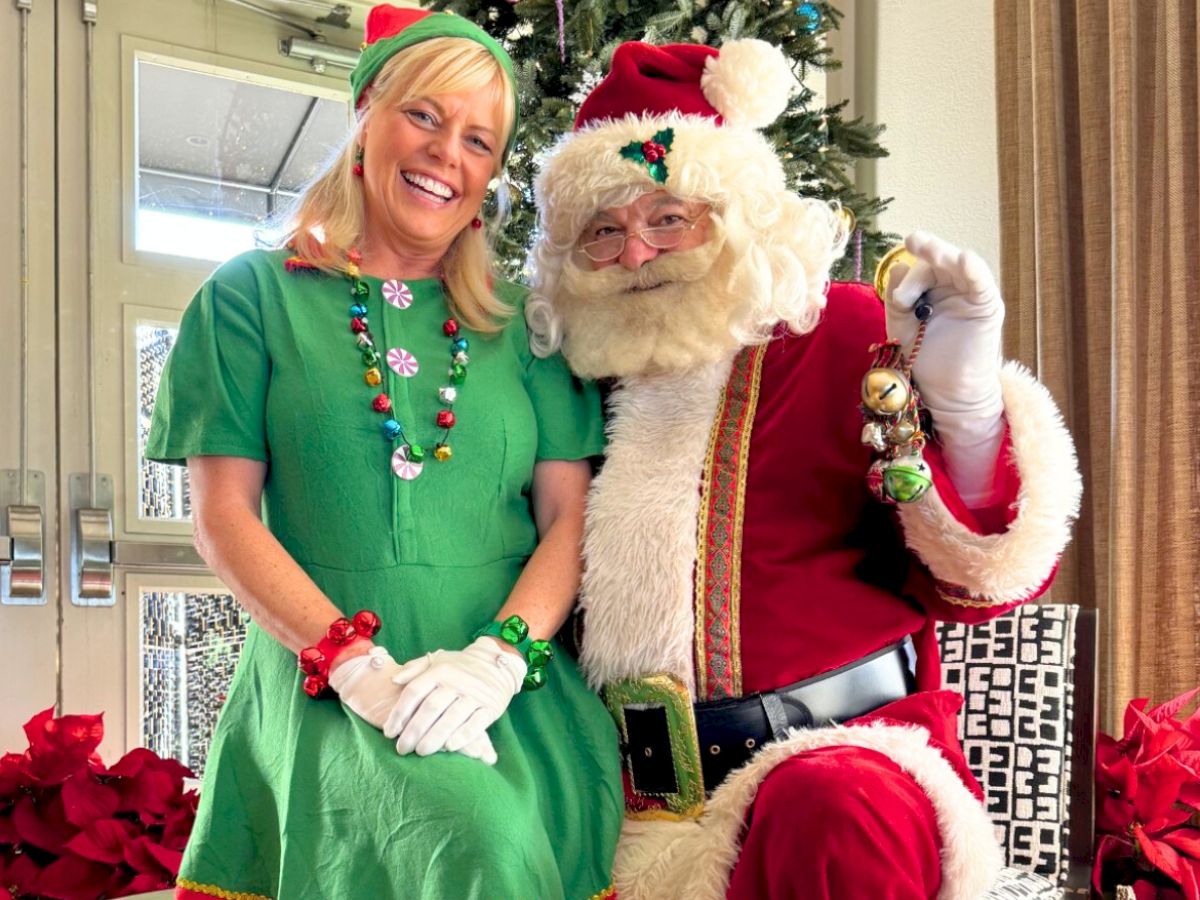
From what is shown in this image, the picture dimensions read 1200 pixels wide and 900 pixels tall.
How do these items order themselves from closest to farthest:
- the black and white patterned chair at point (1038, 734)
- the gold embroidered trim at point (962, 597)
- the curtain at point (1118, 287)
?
Result: the gold embroidered trim at point (962, 597) < the black and white patterned chair at point (1038, 734) < the curtain at point (1118, 287)

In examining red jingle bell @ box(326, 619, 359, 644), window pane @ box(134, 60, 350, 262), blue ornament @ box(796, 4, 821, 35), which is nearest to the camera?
red jingle bell @ box(326, 619, 359, 644)

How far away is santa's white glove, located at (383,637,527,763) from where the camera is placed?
1394 mm

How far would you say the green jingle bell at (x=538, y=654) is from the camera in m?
1.54

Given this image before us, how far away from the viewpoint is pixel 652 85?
74.4 inches

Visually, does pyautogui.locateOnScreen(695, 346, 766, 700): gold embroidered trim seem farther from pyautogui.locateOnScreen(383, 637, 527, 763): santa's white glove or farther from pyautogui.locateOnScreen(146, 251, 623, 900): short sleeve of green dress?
pyautogui.locateOnScreen(383, 637, 527, 763): santa's white glove

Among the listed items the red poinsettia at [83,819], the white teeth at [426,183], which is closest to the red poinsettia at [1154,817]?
the white teeth at [426,183]

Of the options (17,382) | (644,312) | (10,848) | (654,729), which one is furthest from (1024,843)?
(17,382)

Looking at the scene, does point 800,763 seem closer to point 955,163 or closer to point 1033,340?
point 1033,340

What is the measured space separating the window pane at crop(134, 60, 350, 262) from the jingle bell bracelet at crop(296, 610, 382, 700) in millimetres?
2195

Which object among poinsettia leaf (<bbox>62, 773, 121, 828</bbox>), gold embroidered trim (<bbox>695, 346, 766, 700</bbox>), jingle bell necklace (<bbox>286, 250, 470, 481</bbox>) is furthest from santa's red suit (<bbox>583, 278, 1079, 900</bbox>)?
poinsettia leaf (<bbox>62, 773, 121, 828</bbox>)

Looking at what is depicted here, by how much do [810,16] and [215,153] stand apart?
5.72ft

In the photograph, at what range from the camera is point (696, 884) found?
1.43 metres

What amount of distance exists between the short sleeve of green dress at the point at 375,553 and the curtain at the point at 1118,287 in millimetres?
1578

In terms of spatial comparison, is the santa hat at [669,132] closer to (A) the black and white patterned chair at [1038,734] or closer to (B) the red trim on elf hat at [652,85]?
(B) the red trim on elf hat at [652,85]
